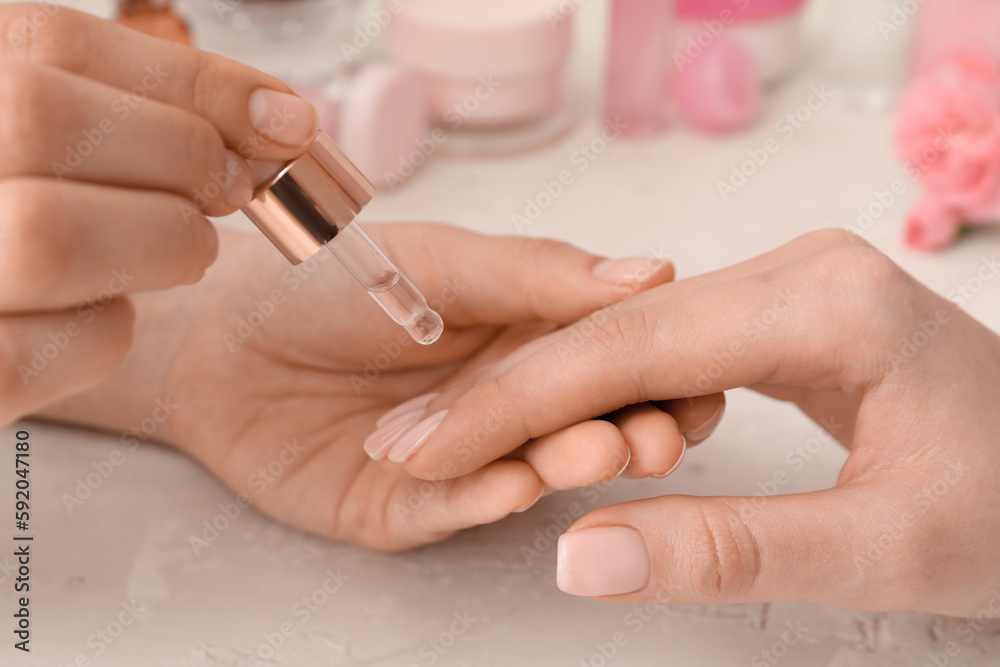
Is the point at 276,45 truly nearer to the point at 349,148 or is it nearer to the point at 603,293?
the point at 349,148

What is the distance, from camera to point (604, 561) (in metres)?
0.47

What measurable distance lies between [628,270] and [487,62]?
19.6 inches

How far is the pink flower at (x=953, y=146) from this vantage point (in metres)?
0.91

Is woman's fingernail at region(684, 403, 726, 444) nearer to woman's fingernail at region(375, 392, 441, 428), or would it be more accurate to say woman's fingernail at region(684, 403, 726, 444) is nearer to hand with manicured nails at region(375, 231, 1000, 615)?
hand with manicured nails at region(375, 231, 1000, 615)

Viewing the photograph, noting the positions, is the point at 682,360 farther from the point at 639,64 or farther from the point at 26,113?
the point at 639,64

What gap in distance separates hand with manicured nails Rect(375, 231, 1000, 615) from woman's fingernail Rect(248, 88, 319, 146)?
17cm

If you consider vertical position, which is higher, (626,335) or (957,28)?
(626,335)

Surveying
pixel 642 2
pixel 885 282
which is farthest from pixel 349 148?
pixel 885 282

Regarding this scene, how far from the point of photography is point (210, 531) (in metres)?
0.67

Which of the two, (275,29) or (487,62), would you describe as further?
(275,29)

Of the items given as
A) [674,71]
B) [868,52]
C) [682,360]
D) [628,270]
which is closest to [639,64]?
[674,71]

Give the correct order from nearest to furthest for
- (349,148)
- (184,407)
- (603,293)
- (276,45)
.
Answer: (603,293), (184,407), (349,148), (276,45)

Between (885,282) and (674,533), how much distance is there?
0.19 metres

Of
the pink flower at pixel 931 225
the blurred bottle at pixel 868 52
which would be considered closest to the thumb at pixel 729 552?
the pink flower at pixel 931 225
